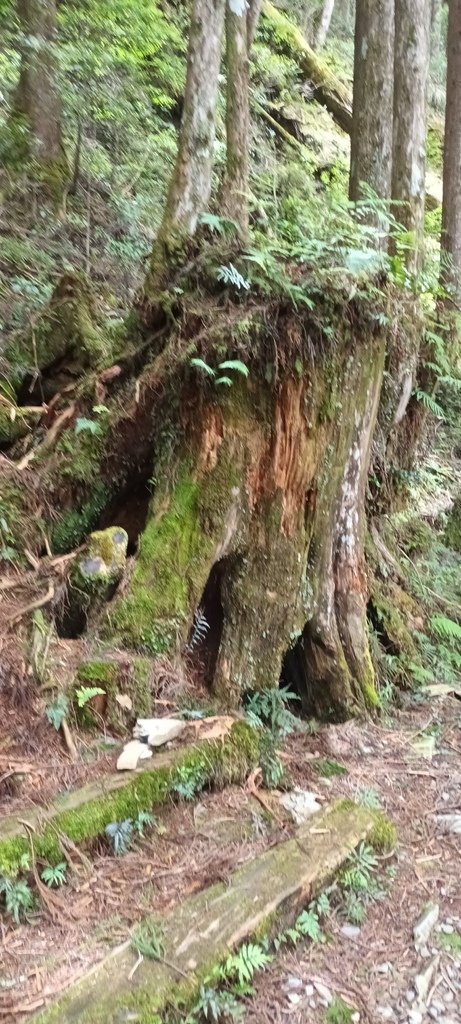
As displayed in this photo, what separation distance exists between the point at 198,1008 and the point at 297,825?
1.20 metres

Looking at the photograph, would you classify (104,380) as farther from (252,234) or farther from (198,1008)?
(198,1008)

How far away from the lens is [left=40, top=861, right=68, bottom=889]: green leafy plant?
3256mm

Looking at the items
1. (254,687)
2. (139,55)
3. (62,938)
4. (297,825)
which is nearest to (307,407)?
(254,687)

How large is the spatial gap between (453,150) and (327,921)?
10.5 meters

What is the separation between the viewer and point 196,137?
5.63 meters

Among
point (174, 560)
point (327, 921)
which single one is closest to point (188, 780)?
point (327, 921)

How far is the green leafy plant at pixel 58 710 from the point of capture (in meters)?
3.96

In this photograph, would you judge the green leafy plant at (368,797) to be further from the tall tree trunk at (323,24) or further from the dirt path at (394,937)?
the tall tree trunk at (323,24)

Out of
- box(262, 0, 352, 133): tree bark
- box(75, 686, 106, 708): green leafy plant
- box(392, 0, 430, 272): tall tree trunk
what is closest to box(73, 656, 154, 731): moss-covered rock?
box(75, 686, 106, 708): green leafy plant

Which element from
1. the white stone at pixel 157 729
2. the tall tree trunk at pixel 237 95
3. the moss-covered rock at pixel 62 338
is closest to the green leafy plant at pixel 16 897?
the white stone at pixel 157 729

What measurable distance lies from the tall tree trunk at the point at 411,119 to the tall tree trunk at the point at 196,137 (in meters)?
3.11

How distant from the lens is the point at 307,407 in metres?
4.85

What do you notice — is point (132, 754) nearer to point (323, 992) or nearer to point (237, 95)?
point (323, 992)

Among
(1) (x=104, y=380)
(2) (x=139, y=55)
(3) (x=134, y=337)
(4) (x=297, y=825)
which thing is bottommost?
(4) (x=297, y=825)
